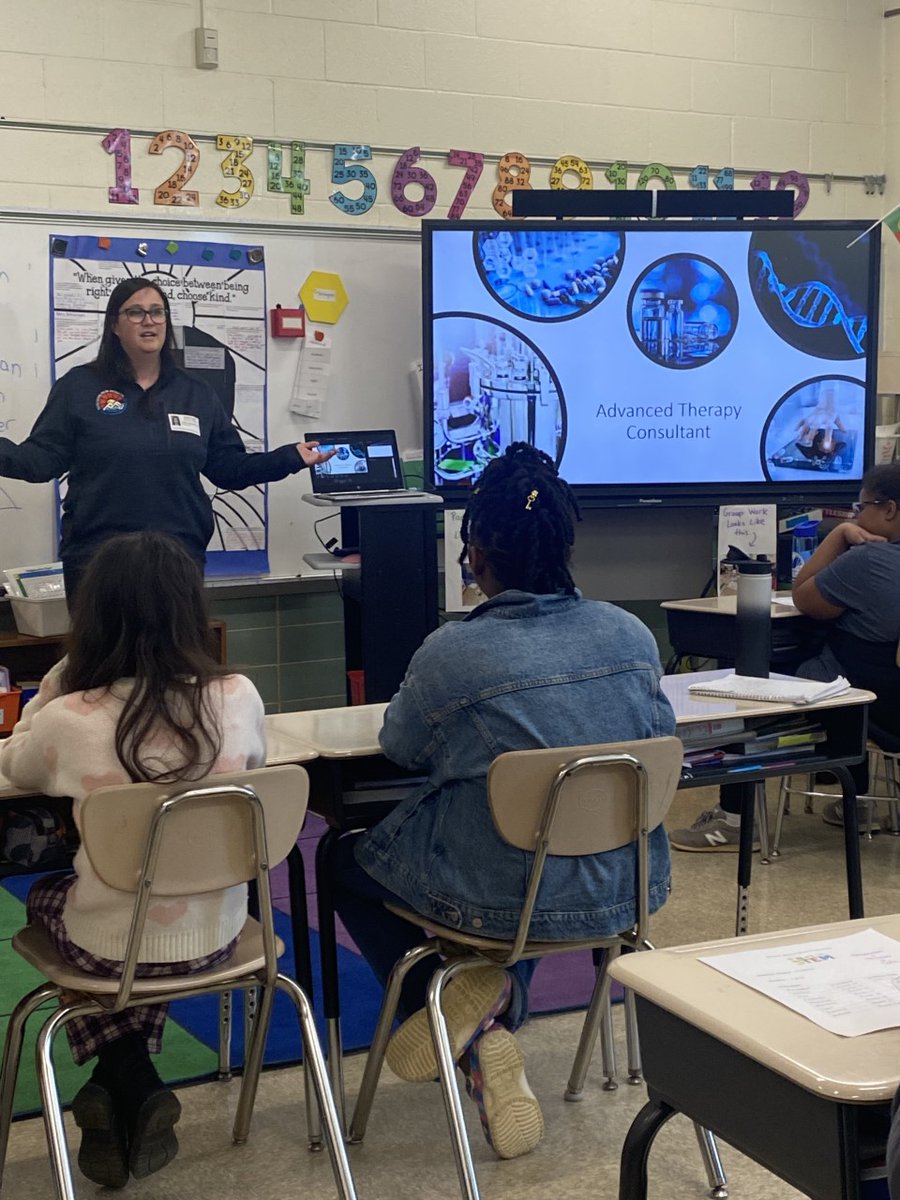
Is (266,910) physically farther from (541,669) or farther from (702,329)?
(702,329)

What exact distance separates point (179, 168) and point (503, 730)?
3381 mm

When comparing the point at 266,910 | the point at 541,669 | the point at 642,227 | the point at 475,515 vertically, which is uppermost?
the point at 642,227

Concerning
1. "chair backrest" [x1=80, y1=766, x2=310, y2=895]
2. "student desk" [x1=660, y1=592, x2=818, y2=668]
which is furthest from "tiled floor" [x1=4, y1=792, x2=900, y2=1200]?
"student desk" [x1=660, y1=592, x2=818, y2=668]

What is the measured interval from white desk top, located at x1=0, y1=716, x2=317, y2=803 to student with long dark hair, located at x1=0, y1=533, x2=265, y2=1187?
0.32 ft

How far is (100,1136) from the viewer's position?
2238mm

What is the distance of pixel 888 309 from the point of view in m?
6.18

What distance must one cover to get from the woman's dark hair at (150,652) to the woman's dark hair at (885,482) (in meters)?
2.57

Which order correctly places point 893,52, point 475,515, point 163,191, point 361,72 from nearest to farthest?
point 475,515, point 163,191, point 361,72, point 893,52

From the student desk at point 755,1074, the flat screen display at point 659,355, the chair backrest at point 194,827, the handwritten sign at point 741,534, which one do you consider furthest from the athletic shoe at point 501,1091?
the handwritten sign at point 741,534

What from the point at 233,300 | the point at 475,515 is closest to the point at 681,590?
the point at 233,300

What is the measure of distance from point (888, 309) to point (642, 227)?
1447 millimetres

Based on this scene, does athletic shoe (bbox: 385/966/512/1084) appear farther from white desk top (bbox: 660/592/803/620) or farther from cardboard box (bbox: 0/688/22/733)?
white desk top (bbox: 660/592/803/620)

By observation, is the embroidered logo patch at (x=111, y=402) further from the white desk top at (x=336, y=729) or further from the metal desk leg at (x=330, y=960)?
the metal desk leg at (x=330, y=960)

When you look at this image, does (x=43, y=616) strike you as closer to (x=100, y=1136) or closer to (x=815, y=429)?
(x=100, y=1136)
